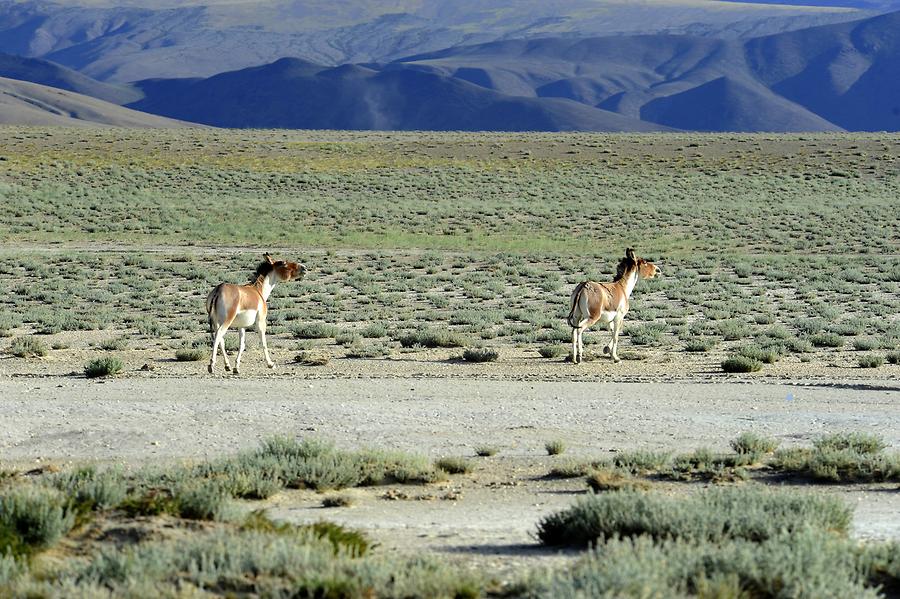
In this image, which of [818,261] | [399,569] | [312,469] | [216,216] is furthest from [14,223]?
[399,569]

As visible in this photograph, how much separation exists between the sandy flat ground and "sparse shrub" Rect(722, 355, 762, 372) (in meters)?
1.30

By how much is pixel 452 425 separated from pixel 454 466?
235 cm

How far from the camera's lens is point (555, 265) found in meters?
39.3

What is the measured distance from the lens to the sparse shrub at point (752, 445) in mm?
11117

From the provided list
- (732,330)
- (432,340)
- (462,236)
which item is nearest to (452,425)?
(432,340)

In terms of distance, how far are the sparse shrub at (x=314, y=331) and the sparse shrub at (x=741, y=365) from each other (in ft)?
24.4

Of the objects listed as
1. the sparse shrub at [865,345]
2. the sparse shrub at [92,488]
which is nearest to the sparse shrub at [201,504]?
the sparse shrub at [92,488]

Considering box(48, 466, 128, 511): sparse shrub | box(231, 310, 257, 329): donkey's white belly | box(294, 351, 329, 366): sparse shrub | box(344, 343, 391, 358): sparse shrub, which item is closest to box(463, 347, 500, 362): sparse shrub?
box(344, 343, 391, 358): sparse shrub

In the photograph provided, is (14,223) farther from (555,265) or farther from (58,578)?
(58,578)

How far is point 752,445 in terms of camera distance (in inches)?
438

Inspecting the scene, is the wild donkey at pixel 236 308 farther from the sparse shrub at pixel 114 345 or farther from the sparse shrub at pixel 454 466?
the sparse shrub at pixel 454 466

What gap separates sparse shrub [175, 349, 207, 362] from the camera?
61.3 ft

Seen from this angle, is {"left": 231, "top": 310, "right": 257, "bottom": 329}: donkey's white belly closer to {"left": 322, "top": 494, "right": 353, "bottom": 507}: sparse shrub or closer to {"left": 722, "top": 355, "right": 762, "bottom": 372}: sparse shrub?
{"left": 722, "top": 355, "right": 762, "bottom": 372}: sparse shrub

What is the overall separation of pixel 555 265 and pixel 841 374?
22.2m
